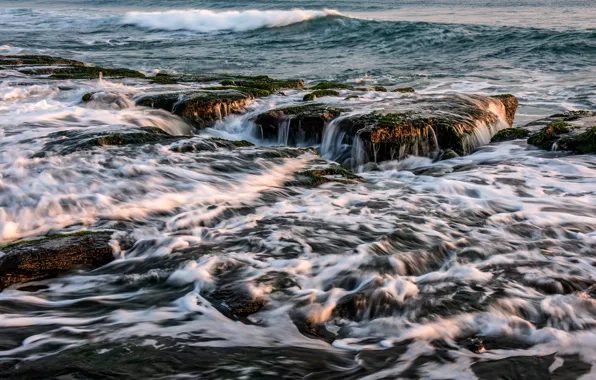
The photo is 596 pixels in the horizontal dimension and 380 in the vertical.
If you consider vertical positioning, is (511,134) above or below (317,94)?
below

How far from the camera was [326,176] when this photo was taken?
653 cm

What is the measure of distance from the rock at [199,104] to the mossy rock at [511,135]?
3800 mm

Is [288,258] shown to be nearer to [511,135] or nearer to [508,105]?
[511,135]

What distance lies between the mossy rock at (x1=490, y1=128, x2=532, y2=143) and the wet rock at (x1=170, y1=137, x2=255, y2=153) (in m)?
3.40

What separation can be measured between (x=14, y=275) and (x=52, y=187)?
5.95 ft

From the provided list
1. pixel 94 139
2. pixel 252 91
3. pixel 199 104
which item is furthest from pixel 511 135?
pixel 94 139

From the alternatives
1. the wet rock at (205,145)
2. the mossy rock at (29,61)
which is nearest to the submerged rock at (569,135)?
the wet rock at (205,145)

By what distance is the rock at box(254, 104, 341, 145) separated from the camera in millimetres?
8258

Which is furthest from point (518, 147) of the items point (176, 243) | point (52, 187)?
point (52, 187)

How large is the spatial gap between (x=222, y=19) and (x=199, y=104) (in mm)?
25478

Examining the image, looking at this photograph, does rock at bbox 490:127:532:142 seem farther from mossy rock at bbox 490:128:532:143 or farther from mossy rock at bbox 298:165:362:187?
mossy rock at bbox 298:165:362:187

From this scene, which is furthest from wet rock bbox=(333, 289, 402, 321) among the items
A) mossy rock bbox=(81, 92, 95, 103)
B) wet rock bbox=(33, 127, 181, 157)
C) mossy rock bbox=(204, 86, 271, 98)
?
mossy rock bbox=(81, 92, 95, 103)

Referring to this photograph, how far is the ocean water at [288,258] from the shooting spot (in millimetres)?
3283

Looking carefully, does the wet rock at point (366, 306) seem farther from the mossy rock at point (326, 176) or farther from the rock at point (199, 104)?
the rock at point (199, 104)
